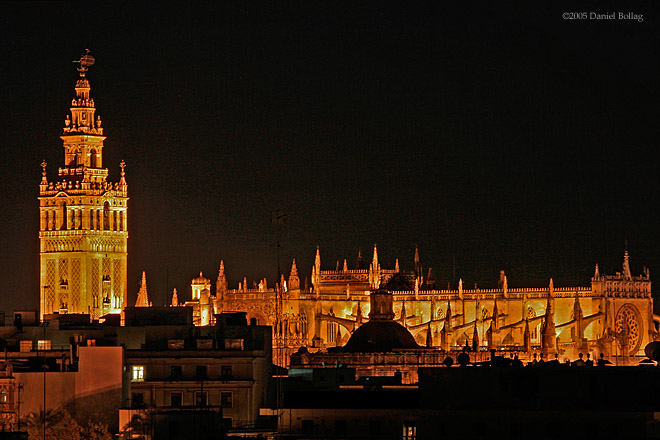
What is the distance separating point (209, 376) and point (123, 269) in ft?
270

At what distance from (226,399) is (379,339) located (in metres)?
40.4

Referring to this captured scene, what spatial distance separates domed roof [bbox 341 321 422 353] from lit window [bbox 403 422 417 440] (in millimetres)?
55440

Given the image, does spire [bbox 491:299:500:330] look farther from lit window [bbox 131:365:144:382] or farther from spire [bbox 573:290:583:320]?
lit window [bbox 131:365:144:382]

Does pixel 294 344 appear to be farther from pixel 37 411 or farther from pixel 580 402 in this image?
pixel 580 402

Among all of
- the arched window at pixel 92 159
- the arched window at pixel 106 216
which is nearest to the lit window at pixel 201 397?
the arched window at pixel 92 159

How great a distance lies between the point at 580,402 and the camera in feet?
269

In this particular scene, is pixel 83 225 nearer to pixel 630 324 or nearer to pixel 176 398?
pixel 630 324

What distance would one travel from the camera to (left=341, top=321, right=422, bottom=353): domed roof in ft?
456

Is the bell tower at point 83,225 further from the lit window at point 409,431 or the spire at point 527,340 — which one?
the lit window at point 409,431

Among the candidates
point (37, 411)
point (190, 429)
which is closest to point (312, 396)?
point (190, 429)

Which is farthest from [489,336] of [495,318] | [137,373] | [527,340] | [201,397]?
[201,397]

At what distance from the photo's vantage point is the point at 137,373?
103 metres

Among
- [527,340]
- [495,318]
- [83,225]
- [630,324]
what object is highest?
[83,225]

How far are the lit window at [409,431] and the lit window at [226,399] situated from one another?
19.0 meters
